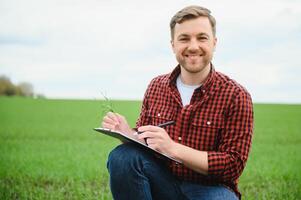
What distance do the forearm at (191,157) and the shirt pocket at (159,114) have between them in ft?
1.53

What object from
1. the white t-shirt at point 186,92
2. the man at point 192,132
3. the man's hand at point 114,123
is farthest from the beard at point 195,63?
the man's hand at point 114,123

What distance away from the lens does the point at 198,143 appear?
3385mm

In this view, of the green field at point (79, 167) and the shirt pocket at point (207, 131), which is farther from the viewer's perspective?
the green field at point (79, 167)

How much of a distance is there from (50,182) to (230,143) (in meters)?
3.80

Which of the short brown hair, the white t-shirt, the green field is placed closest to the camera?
the short brown hair

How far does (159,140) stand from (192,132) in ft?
1.45

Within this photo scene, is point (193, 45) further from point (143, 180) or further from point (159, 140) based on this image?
point (143, 180)

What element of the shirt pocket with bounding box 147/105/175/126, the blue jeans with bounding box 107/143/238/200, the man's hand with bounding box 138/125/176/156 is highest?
the shirt pocket with bounding box 147/105/175/126

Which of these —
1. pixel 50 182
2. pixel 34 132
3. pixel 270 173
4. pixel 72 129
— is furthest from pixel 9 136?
pixel 270 173

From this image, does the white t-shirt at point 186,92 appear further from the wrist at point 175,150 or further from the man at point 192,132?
the wrist at point 175,150

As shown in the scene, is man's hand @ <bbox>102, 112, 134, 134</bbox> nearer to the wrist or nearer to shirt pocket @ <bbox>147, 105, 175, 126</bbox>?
shirt pocket @ <bbox>147, 105, 175, 126</bbox>

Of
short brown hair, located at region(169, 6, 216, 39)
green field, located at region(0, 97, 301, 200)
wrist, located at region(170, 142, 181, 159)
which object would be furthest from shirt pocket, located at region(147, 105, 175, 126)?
short brown hair, located at region(169, 6, 216, 39)

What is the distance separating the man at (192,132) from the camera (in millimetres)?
3080

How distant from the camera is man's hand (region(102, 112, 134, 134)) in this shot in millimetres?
3354
